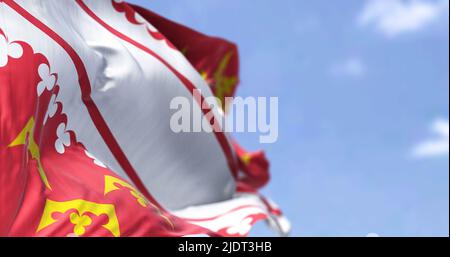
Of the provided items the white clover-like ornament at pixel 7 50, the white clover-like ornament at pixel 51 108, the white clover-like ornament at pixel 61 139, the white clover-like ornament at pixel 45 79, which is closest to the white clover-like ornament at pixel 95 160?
the white clover-like ornament at pixel 61 139

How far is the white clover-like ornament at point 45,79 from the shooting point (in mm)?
2559

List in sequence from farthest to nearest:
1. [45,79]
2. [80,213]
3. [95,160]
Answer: [95,160]
[45,79]
[80,213]

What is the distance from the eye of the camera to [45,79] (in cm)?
261

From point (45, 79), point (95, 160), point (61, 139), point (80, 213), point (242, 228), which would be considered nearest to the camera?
point (80, 213)

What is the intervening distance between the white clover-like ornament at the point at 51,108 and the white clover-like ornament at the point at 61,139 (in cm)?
7

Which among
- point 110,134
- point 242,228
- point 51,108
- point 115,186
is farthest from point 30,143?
point 242,228

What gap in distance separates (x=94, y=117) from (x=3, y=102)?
81cm

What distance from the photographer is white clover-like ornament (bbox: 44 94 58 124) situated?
105 inches

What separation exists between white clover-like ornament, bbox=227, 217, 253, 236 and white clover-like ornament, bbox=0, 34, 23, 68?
162cm

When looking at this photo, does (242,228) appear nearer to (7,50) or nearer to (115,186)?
(115,186)

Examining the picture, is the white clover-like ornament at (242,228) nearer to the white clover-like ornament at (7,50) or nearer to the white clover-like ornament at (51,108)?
→ the white clover-like ornament at (51,108)

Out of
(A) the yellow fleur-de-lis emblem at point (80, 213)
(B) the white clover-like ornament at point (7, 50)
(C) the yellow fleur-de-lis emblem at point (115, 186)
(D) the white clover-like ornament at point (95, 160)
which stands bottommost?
(A) the yellow fleur-de-lis emblem at point (80, 213)

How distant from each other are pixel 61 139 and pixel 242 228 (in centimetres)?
135

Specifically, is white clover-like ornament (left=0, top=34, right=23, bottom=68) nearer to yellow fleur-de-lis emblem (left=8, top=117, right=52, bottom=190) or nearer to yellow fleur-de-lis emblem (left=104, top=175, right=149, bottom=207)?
yellow fleur-de-lis emblem (left=8, top=117, right=52, bottom=190)
